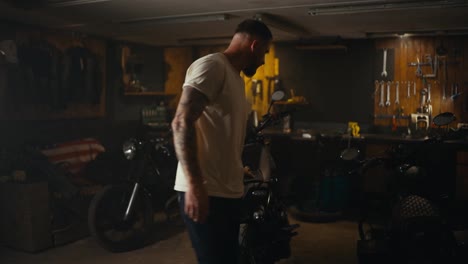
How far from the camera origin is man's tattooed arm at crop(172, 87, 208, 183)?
1.70 meters

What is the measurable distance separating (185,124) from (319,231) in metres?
3.38

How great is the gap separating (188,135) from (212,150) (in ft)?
0.54

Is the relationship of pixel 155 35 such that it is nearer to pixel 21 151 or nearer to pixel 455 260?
pixel 21 151

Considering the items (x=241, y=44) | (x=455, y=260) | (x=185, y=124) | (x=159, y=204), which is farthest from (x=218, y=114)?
(x=159, y=204)

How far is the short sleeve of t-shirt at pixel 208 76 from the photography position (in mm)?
1757

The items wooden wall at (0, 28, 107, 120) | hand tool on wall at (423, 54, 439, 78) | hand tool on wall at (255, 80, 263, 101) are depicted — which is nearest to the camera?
wooden wall at (0, 28, 107, 120)

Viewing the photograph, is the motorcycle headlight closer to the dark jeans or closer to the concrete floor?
the concrete floor

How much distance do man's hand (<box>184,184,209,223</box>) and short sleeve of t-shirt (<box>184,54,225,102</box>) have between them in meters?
0.34

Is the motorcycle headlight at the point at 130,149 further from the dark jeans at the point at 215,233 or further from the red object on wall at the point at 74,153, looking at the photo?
the dark jeans at the point at 215,233

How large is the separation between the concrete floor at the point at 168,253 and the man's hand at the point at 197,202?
227 centimetres

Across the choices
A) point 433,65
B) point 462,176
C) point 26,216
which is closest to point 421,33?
point 433,65

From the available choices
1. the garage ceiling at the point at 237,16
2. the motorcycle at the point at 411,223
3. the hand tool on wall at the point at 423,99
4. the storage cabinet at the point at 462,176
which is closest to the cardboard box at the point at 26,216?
the garage ceiling at the point at 237,16

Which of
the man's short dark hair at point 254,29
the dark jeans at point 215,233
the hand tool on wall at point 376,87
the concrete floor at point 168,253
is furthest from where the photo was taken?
the hand tool on wall at point 376,87

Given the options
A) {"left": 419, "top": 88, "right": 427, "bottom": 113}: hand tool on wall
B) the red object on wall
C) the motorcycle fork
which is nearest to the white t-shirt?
the motorcycle fork
